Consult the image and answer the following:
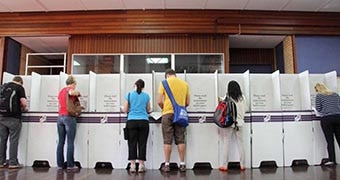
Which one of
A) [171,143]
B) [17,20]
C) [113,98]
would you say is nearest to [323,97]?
[171,143]

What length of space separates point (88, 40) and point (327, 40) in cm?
633

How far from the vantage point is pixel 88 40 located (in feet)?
25.2

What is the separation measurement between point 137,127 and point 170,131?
1.58 ft

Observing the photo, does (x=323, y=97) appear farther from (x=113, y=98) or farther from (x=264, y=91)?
(x=113, y=98)

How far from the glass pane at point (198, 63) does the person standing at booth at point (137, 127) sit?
11.1 ft

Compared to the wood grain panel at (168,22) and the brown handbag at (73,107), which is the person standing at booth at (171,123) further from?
the wood grain panel at (168,22)

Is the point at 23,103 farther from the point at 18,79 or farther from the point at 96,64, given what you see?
the point at 96,64

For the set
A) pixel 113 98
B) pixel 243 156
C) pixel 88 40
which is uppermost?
pixel 88 40

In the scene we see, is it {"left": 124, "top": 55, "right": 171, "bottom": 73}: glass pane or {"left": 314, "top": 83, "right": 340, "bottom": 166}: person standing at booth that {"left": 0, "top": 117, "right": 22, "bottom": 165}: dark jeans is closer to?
{"left": 124, "top": 55, "right": 171, "bottom": 73}: glass pane

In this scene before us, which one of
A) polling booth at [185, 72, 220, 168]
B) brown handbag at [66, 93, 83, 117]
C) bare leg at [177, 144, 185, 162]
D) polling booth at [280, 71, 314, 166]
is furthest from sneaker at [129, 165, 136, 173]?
polling booth at [280, 71, 314, 166]

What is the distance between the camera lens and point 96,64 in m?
7.64

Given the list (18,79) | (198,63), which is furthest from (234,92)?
(18,79)

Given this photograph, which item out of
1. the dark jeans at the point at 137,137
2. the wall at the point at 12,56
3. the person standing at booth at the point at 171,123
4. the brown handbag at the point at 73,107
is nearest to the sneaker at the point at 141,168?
the dark jeans at the point at 137,137

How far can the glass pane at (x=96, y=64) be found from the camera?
24.9 ft
